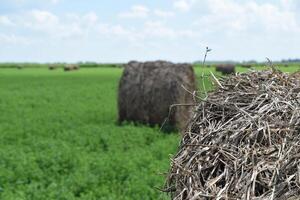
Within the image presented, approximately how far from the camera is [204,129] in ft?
13.4

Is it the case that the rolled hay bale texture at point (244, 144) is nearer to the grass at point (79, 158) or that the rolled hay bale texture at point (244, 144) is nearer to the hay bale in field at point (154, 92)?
the grass at point (79, 158)

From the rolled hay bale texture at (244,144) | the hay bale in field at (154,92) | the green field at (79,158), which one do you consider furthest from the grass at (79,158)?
the rolled hay bale texture at (244,144)

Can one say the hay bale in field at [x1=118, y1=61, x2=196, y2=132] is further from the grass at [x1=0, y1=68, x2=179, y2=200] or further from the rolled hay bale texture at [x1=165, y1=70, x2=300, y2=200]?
the rolled hay bale texture at [x1=165, y1=70, x2=300, y2=200]

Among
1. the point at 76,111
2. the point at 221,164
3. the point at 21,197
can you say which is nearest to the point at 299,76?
the point at 221,164

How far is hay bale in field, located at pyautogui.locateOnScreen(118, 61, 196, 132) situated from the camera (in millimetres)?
15996

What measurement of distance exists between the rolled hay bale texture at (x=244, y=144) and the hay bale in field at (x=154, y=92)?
11.2 meters

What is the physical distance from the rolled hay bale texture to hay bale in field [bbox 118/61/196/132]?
36.6 ft

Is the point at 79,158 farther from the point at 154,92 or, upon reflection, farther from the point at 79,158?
the point at 154,92

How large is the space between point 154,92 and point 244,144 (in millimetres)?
12640

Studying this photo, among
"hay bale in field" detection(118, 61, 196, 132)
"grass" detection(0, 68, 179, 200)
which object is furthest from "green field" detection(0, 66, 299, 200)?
Result: "hay bale in field" detection(118, 61, 196, 132)

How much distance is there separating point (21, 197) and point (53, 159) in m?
2.48

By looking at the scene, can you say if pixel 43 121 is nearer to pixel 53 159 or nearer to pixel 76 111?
pixel 76 111

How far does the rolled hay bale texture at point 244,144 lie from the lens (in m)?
3.45

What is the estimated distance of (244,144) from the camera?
3705 millimetres
